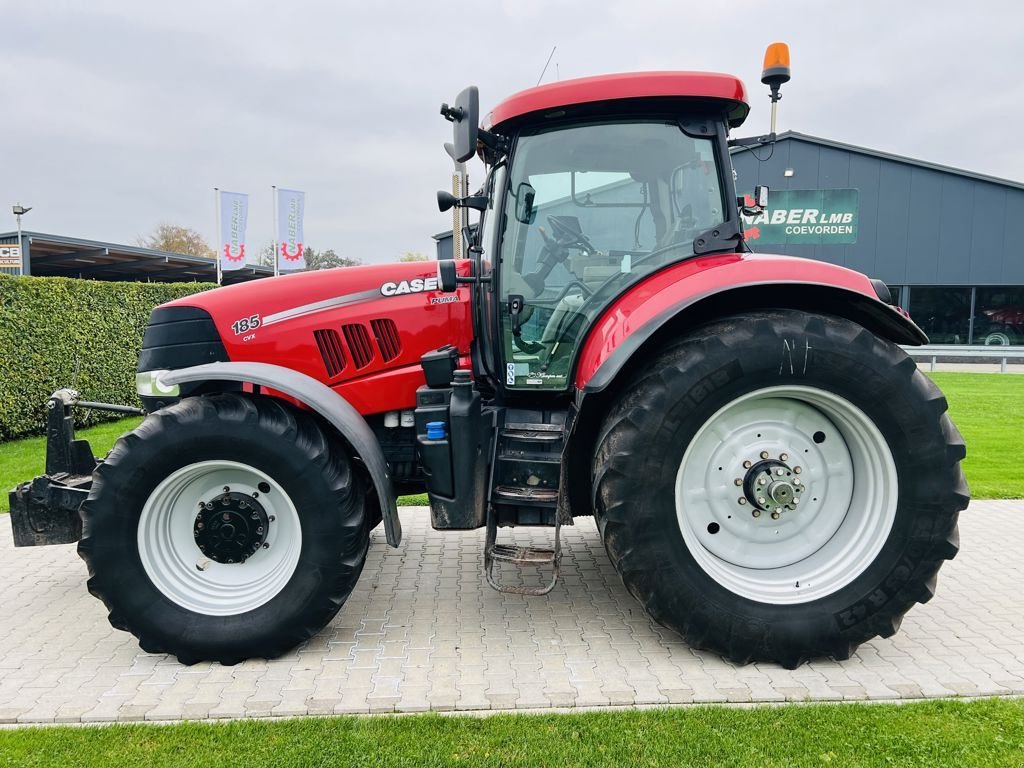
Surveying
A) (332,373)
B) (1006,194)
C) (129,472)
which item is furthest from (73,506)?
(1006,194)

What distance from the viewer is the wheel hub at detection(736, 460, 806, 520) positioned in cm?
313

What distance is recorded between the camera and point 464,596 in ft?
12.9

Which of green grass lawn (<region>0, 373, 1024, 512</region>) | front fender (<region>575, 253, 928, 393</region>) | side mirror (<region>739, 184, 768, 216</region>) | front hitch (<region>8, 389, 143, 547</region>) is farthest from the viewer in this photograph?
green grass lawn (<region>0, 373, 1024, 512</region>)

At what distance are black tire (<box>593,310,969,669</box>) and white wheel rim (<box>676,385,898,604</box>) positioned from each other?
0.29 feet

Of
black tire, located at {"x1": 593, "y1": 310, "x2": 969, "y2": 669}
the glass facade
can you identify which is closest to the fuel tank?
black tire, located at {"x1": 593, "y1": 310, "x2": 969, "y2": 669}

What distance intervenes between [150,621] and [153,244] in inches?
1925

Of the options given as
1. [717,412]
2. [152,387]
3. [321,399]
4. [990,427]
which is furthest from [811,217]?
[152,387]

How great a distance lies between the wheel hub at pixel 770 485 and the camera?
10.3ft

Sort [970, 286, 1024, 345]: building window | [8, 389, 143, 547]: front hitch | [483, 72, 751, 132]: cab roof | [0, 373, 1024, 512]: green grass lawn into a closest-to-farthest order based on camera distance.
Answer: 1. [483, 72, 751, 132]: cab roof
2. [8, 389, 143, 547]: front hitch
3. [0, 373, 1024, 512]: green grass lawn
4. [970, 286, 1024, 345]: building window

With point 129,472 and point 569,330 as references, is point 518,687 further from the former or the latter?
point 129,472

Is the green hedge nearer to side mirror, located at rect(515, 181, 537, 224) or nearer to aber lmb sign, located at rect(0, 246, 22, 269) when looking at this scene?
side mirror, located at rect(515, 181, 537, 224)

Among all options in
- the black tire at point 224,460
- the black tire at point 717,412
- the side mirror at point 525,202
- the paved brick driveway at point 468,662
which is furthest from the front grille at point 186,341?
the black tire at point 717,412

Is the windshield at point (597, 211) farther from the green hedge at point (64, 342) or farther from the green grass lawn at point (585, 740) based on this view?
the green hedge at point (64, 342)

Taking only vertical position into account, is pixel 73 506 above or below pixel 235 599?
above
